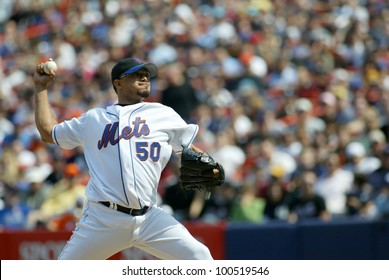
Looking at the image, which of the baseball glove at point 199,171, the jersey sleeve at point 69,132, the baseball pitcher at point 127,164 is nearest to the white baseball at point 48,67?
the baseball pitcher at point 127,164

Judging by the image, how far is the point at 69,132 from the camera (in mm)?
6641

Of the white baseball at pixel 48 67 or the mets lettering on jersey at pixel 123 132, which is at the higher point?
the white baseball at pixel 48 67

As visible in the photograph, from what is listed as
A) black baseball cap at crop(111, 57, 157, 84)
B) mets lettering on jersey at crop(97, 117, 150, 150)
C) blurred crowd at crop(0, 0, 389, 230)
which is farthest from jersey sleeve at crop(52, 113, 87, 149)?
blurred crowd at crop(0, 0, 389, 230)

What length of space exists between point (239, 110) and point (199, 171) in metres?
7.35

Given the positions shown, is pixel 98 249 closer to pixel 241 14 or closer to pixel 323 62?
pixel 323 62

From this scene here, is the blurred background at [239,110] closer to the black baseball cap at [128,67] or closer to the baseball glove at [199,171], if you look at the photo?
the baseball glove at [199,171]

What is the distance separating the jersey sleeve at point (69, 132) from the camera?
6633 millimetres

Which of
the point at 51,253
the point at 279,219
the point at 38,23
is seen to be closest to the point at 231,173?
the point at 279,219

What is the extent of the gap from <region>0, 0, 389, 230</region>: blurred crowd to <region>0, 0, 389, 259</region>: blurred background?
26 millimetres

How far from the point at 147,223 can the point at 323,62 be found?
880 cm

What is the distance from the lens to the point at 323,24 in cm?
1595

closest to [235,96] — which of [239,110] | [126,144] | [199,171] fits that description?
[239,110]

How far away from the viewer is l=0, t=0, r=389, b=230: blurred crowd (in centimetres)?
1180
